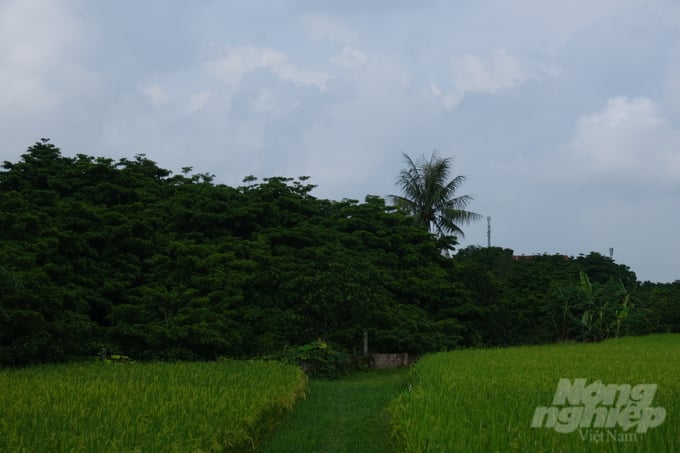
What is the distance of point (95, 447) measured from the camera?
6.06 meters

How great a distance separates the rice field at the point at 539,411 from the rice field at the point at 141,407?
1.96 meters

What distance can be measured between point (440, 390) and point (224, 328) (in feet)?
27.2

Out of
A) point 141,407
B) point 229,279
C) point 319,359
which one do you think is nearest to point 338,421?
point 141,407

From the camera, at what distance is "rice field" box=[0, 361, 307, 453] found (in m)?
6.29

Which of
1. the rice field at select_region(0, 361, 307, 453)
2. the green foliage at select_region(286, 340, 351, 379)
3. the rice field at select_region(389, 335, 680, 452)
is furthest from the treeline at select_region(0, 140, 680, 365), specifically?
the rice field at select_region(389, 335, 680, 452)

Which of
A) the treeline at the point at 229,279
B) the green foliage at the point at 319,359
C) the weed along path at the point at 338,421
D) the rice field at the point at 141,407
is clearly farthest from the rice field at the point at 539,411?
the treeline at the point at 229,279

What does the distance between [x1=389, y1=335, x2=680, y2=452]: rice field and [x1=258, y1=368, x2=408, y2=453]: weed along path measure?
66 cm

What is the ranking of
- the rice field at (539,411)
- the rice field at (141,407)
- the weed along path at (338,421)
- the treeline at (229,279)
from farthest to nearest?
the treeline at (229,279)
the weed along path at (338,421)
the rice field at (141,407)
the rice field at (539,411)

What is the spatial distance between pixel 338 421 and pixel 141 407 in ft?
11.4

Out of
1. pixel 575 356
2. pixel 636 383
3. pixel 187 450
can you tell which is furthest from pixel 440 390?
pixel 575 356

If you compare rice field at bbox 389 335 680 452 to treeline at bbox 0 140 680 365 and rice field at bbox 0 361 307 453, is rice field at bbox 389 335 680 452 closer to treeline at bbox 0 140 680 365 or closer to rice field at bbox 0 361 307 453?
rice field at bbox 0 361 307 453

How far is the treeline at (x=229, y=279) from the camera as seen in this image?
15.9m

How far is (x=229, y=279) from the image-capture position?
61.1 feet

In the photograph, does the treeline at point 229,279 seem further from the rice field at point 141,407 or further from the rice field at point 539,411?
the rice field at point 539,411
